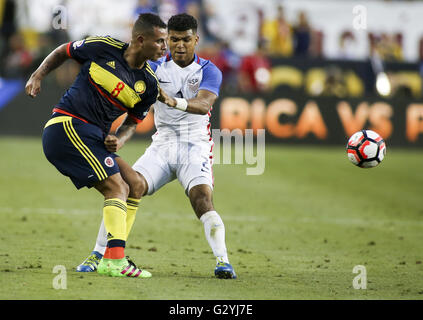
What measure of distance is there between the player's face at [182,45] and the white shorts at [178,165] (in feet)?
2.86

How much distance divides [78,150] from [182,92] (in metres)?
1.61

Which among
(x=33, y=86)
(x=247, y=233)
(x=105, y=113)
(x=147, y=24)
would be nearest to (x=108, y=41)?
(x=147, y=24)

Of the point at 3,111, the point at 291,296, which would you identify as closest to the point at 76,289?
the point at 291,296

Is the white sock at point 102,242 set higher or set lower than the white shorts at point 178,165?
lower

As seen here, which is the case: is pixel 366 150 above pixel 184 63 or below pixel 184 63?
below

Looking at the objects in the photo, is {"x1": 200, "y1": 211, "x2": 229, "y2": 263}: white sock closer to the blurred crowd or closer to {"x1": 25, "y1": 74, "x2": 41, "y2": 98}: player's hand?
{"x1": 25, "y1": 74, "x2": 41, "y2": 98}: player's hand

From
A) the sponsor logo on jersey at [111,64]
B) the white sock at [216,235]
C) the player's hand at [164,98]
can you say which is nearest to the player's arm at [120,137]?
the player's hand at [164,98]

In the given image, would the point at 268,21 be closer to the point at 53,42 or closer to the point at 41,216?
the point at 53,42

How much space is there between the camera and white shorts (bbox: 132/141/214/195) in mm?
7656

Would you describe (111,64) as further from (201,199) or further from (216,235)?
(216,235)

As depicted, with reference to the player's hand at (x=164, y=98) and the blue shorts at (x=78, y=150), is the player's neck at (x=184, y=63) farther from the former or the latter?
the blue shorts at (x=78, y=150)

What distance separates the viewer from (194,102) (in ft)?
24.2

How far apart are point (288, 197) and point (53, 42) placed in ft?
31.9

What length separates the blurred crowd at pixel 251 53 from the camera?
20.1m
